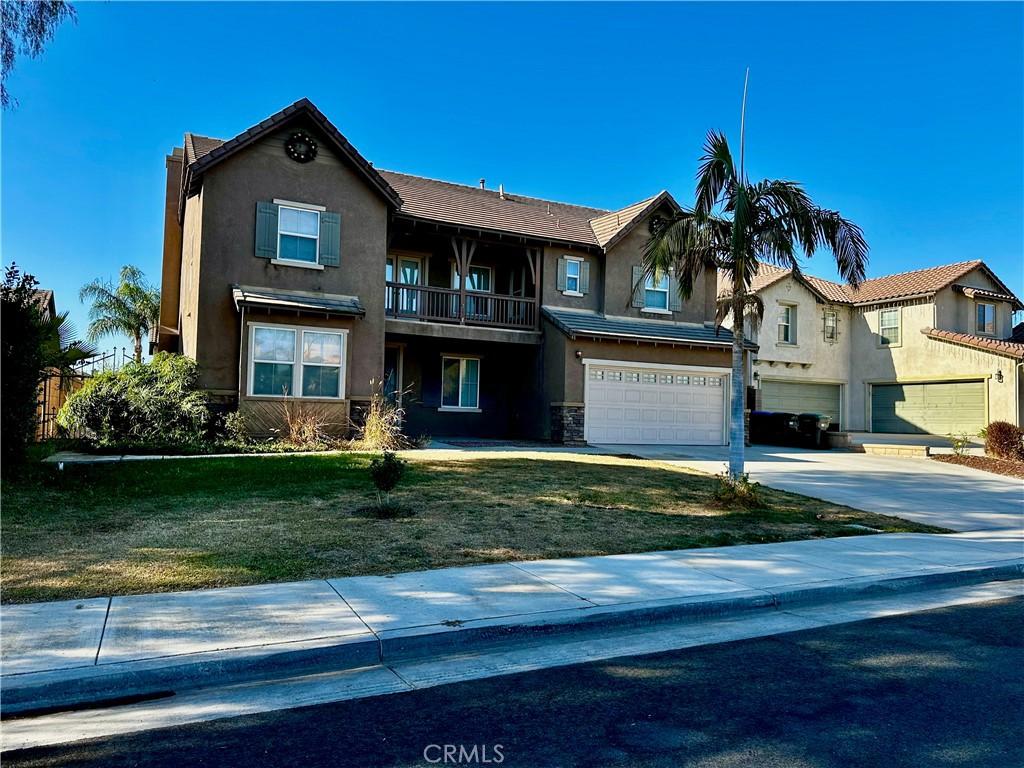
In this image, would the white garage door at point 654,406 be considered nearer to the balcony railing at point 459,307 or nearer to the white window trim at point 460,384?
the balcony railing at point 459,307

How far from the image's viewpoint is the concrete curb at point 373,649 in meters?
4.52

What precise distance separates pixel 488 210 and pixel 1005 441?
51.8 feet

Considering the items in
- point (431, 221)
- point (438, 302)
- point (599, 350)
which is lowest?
point (599, 350)

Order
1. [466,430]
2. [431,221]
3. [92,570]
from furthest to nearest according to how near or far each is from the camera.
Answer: [466,430] → [431,221] → [92,570]

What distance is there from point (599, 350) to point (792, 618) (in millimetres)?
14705

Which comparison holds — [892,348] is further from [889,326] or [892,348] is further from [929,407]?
[929,407]

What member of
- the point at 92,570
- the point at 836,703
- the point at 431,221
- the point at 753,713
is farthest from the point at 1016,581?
the point at 431,221

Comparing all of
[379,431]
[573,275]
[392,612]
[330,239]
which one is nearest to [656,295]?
[573,275]

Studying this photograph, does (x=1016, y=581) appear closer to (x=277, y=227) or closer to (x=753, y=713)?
(x=753, y=713)

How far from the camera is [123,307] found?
3256 cm

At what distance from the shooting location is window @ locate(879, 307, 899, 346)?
103 ft

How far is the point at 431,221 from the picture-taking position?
20.3 m

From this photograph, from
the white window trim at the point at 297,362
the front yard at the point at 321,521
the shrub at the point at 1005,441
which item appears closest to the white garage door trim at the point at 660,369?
the front yard at the point at 321,521

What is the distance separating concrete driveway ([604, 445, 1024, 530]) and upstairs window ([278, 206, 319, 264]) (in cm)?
928
